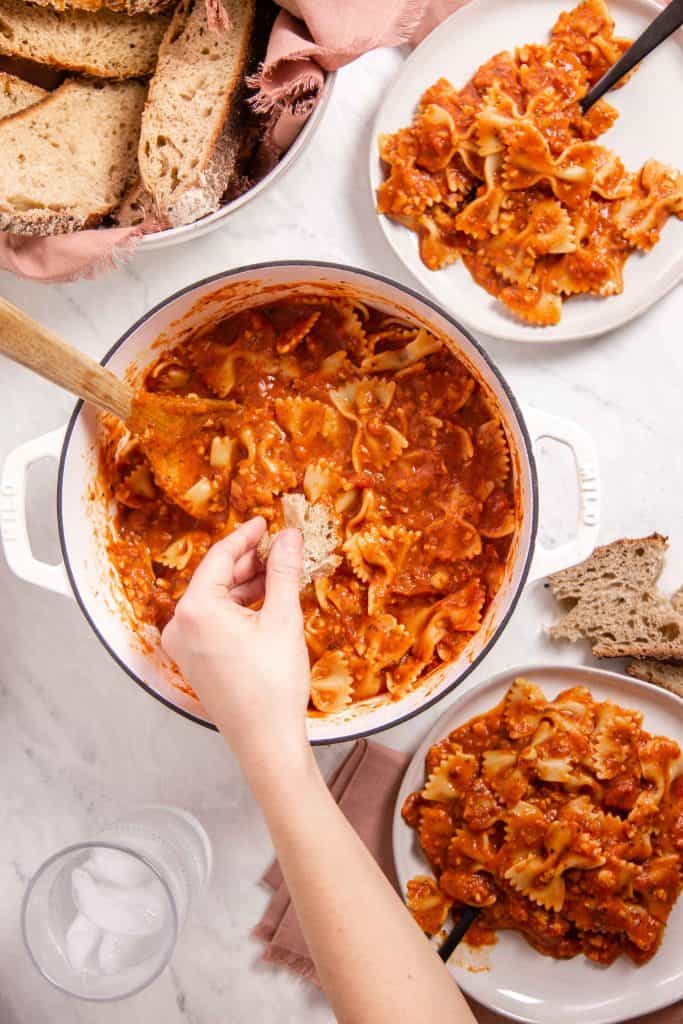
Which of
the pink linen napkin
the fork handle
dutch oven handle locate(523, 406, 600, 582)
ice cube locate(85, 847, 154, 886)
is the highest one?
the fork handle

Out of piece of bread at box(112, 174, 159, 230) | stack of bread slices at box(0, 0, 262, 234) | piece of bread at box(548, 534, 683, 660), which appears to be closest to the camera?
stack of bread slices at box(0, 0, 262, 234)

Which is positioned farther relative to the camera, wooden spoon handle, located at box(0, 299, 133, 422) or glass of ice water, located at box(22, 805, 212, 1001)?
glass of ice water, located at box(22, 805, 212, 1001)

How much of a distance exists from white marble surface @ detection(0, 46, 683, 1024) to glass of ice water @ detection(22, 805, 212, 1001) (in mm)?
136

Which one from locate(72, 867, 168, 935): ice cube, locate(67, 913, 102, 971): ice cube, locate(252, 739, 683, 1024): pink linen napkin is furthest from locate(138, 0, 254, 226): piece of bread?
locate(67, 913, 102, 971): ice cube

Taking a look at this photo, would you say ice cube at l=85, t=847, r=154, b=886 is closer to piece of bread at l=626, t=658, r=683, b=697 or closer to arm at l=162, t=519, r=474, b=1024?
arm at l=162, t=519, r=474, b=1024

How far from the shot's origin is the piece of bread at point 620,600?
2676 millimetres

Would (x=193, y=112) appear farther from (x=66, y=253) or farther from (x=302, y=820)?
(x=302, y=820)

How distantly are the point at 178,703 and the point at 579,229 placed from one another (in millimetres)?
1694

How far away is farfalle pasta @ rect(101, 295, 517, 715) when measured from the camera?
8.24ft

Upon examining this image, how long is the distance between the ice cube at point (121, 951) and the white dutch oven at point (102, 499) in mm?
843

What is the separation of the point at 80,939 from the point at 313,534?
4.68ft

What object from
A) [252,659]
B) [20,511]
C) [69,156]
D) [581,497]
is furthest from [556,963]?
[69,156]

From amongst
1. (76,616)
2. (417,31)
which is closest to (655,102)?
(417,31)

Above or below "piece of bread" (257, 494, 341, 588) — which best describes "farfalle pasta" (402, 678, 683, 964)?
below
